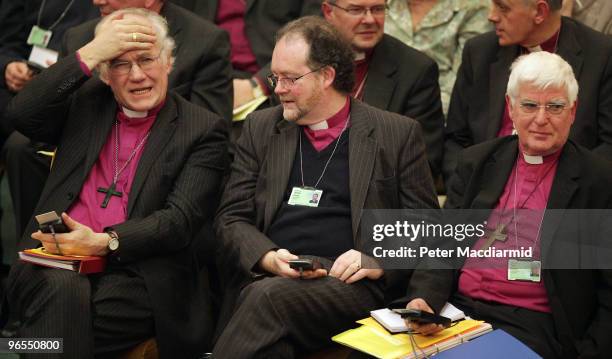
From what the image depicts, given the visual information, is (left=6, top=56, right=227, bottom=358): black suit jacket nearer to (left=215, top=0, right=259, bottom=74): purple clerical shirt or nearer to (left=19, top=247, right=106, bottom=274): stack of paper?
(left=19, top=247, right=106, bottom=274): stack of paper

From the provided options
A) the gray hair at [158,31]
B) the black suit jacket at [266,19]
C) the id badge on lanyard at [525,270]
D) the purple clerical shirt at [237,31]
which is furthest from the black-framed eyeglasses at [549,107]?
the purple clerical shirt at [237,31]

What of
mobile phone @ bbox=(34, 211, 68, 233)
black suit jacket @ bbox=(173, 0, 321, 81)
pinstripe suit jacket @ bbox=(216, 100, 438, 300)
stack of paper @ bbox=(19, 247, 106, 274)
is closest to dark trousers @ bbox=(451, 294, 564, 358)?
pinstripe suit jacket @ bbox=(216, 100, 438, 300)

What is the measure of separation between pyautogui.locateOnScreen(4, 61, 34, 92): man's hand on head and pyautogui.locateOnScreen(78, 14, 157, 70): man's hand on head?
5.10 feet

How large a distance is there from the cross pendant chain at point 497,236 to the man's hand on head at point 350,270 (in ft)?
1.56

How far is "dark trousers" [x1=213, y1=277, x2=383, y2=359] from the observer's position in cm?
392

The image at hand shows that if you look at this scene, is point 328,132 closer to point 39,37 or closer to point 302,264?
point 302,264

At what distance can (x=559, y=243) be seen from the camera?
4.05 m

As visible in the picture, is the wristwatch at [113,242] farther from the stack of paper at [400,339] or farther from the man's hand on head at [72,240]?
the stack of paper at [400,339]

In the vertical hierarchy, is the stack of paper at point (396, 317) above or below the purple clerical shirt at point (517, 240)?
below

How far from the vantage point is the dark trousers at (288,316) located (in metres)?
3.92

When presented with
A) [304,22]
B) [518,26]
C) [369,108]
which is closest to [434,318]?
[369,108]

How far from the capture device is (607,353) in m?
3.91

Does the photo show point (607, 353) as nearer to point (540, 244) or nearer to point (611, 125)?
point (540, 244)

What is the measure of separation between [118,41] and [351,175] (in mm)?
1196
